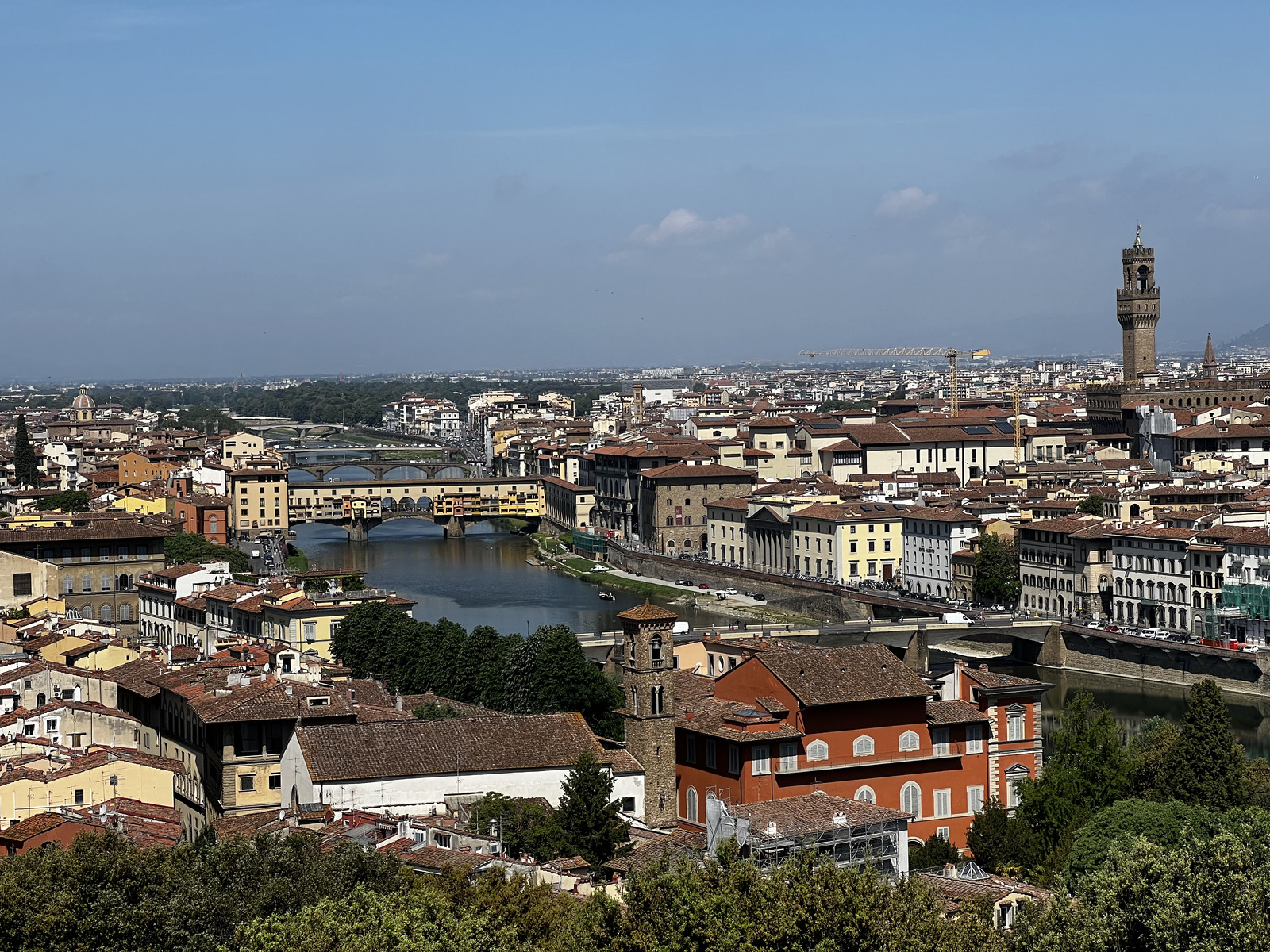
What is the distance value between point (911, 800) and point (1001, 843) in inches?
56.3

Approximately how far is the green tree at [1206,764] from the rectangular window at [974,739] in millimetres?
1631

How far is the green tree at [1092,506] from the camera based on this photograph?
4117 centimetres

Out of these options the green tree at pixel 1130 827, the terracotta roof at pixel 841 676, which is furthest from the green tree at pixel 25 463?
the green tree at pixel 1130 827

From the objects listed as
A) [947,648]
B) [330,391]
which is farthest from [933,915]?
[330,391]

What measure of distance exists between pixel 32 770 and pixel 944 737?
24.3 ft

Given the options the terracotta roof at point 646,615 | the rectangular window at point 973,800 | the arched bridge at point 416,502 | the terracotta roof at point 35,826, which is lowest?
the arched bridge at point 416,502

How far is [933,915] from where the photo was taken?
11.0m

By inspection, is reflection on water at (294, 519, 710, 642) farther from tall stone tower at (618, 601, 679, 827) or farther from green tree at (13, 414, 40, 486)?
tall stone tower at (618, 601, 679, 827)

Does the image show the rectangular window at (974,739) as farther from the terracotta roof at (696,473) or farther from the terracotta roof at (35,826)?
the terracotta roof at (696,473)

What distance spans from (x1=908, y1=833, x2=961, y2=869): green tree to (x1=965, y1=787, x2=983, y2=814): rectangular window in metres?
1.77

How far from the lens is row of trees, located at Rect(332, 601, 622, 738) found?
22.6m

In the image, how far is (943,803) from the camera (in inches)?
714

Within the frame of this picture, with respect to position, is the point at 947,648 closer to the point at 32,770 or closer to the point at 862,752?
the point at 862,752

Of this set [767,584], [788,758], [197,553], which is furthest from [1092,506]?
[788,758]
